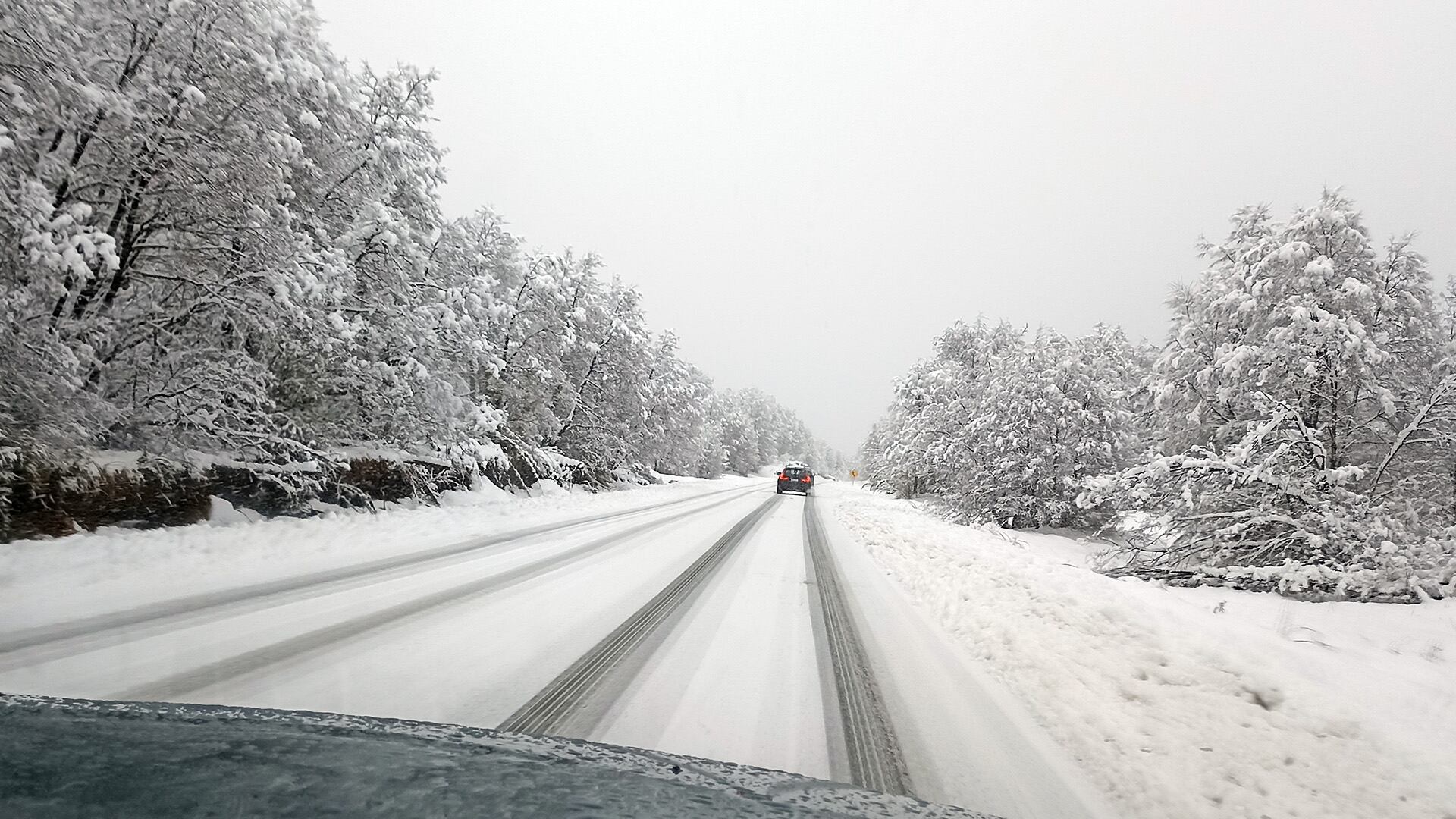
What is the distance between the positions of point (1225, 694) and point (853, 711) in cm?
212

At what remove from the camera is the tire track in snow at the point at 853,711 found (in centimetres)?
266

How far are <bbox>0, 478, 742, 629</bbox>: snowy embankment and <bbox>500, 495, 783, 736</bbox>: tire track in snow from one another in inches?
138

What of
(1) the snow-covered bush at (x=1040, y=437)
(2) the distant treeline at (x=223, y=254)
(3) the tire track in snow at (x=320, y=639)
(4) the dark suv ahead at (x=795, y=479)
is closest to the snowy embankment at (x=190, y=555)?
(2) the distant treeline at (x=223, y=254)

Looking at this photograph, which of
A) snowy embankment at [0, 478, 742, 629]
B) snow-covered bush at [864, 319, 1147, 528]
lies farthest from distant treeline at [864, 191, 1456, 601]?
snowy embankment at [0, 478, 742, 629]

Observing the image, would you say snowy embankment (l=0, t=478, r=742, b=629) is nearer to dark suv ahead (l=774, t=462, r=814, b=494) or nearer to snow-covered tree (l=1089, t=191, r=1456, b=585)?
snow-covered tree (l=1089, t=191, r=1456, b=585)

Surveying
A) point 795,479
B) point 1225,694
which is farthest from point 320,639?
point 795,479

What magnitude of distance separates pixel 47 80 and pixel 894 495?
33768 millimetres

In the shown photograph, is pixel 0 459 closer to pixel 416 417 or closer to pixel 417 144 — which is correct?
pixel 416 417

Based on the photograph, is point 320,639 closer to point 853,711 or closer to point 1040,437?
point 853,711

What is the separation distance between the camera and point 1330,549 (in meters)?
8.54

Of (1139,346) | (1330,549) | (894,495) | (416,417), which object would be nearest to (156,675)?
(416,417)

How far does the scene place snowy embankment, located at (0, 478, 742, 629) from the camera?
4500 millimetres

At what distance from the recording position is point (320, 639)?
3893 millimetres

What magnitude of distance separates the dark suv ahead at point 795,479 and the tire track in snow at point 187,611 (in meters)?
23.9
